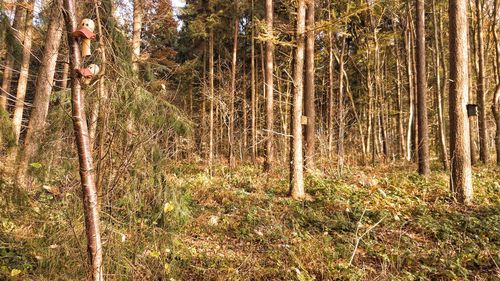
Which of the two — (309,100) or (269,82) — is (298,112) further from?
(269,82)

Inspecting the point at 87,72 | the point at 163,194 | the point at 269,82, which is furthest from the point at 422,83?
the point at 87,72

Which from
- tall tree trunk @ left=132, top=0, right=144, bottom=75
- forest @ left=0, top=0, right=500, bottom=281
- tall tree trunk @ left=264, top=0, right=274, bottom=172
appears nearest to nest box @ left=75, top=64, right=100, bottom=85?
forest @ left=0, top=0, right=500, bottom=281

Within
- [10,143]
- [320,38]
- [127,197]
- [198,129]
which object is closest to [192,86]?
[198,129]

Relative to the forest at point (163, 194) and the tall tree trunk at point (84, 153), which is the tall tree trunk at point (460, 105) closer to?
the forest at point (163, 194)

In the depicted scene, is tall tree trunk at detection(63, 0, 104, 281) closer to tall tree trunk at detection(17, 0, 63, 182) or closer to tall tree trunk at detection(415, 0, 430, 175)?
tall tree trunk at detection(17, 0, 63, 182)

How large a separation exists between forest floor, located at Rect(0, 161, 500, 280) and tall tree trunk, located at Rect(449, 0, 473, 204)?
488 millimetres

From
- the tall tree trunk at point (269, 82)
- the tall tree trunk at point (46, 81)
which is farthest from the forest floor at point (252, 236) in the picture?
the tall tree trunk at point (269, 82)

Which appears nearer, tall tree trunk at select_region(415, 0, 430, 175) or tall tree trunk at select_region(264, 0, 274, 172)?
tall tree trunk at select_region(415, 0, 430, 175)

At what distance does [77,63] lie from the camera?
7.90 ft

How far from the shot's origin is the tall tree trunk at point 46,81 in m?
2.67

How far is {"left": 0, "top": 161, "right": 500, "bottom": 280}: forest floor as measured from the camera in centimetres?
344

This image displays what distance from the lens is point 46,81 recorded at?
442 cm

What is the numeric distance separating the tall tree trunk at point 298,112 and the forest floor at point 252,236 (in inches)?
21.1

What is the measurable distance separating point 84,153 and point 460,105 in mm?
7834
